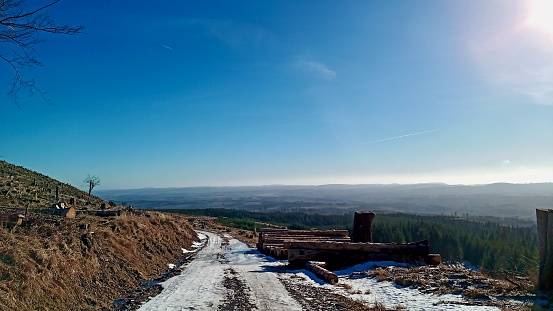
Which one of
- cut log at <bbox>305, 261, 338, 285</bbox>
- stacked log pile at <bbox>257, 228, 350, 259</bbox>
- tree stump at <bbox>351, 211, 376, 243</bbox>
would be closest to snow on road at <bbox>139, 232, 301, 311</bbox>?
cut log at <bbox>305, 261, 338, 285</bbox>

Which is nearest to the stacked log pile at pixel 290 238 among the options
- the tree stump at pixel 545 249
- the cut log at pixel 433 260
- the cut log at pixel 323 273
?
the cut log at pixel 323 273

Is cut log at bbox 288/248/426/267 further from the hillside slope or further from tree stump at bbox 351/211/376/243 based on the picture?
the hillside slope

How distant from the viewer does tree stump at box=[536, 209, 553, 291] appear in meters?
8.63

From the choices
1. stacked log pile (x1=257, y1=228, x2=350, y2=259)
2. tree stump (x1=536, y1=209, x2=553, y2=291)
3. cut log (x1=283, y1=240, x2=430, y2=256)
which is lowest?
stacked log pile (x1=257, y1=228, x2=350, y2=259)

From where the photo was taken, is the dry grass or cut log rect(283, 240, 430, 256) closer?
the dry grass

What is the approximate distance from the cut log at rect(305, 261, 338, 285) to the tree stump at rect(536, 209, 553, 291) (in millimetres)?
5840

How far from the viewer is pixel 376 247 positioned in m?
16.5

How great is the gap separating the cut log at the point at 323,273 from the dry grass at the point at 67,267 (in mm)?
6074

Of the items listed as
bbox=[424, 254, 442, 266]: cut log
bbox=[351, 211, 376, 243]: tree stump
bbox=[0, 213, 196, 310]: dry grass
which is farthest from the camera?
bbox=[351, 211, 376, 243]: tree stump

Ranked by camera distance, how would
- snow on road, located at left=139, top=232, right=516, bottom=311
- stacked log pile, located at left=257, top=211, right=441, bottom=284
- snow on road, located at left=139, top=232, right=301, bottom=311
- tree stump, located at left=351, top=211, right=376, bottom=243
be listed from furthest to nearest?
tree stump, located at left=351, top=211, right=376, bottom=243 → stacked log pile, located at left=257, top=211, right=441, bottom=284 → snow on road, located at left=139, top=232, right=301, bottom=311 → snow on road, located at left=139, top=232, right=516, bottom=311

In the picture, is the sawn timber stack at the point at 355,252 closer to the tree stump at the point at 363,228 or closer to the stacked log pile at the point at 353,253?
the stacked log pile at the point at 353,253

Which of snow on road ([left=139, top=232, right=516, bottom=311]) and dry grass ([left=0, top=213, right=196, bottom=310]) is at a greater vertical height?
dry grass ([left=0, top=213, right=196, bottom=310])

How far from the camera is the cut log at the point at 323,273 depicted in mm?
12672

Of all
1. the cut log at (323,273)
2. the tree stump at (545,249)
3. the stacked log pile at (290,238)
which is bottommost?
the stacked log pile at (290,238)
